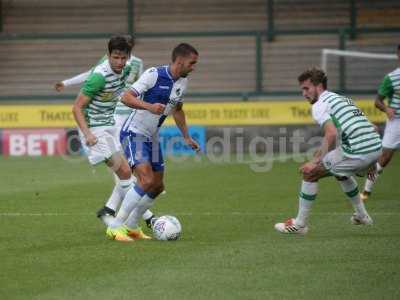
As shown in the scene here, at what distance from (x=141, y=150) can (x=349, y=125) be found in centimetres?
213

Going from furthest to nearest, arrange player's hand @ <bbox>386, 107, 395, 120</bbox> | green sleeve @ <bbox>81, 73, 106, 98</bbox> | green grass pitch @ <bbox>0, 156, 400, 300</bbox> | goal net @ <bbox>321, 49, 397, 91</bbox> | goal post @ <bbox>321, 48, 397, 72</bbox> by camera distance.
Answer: goal net @ <bbox>321, 49, 397, 91</bbox>, goal post @ <bbox>321, 48, 397, 72</bbox>, player's hand @ <bbox>386, 107, 395, 120</bbox>, green sleeve @ <bbox>81, 73, 106, 98</bbox>, green grass pitch @ <bbox>0, 156, 400, 300</bbox>

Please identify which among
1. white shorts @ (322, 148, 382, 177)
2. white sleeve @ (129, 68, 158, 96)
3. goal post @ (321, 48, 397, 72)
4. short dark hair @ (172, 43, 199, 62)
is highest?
short dark hair @ (172, 43, 199, 62)

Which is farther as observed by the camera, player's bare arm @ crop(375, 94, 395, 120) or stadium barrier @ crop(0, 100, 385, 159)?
stadium barrier @ crop(0, 100, 385, 159)

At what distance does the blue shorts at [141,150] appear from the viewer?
10812 mm

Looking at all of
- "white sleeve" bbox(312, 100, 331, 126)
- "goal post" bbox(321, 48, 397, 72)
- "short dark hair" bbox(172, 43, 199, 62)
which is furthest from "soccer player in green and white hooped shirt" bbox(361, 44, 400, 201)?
"goal post" bbox(321, 48, 397, 72)

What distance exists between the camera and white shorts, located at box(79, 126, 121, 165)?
1193cm

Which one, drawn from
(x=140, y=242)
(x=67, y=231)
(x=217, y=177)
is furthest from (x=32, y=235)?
(x=217, y=177)

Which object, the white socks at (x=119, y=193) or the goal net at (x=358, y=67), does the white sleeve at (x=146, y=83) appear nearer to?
the white socks at (x=119, y=193)

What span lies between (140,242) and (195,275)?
2.19 m

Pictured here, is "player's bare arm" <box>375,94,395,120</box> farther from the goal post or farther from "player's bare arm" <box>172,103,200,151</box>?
the goal post

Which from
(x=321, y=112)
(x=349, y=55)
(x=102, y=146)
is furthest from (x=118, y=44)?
(x=349, y=55)

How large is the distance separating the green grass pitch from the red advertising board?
7.69 m

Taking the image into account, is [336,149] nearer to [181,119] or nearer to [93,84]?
[181,119]

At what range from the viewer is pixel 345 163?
11.0 m
